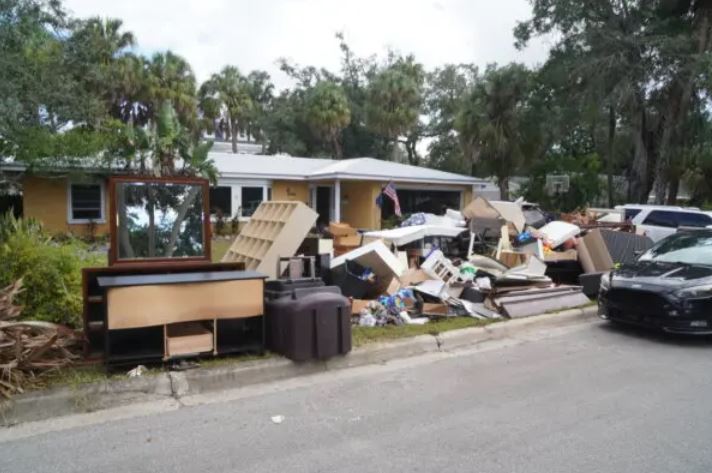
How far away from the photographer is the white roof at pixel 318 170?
21.5 m

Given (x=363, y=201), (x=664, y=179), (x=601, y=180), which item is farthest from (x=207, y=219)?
(x=601, y=180)

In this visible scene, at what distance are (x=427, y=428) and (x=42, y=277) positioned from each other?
14.6ft

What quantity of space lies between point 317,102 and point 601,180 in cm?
1699

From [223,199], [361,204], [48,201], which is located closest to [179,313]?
[48,201]

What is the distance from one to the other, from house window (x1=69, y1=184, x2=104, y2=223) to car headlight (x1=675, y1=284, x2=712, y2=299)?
18300 millimetres

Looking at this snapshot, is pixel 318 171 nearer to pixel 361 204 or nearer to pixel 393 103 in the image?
pixel 361 204

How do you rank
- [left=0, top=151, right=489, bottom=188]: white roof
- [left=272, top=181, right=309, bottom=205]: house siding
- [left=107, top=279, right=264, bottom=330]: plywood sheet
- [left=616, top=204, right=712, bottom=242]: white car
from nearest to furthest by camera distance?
1. [left=107, top=279, right=264, bottom=330]: plywood sheet
2. [left=616, top=204, right=712, bottom=242]: white car
3. [left=0, top=151, right=489, bottom=188]: white roof
4. [left=272, top=181, right=309, bottom=205]: house siding

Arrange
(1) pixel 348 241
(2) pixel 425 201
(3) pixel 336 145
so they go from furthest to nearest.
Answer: (3) pixel 336 145, (2) pixel 425 201, (1) pixel 348 241

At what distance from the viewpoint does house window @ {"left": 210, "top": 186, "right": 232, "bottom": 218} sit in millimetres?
21250

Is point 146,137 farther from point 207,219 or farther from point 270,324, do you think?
point 270,324

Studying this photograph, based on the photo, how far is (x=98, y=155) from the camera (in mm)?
17000

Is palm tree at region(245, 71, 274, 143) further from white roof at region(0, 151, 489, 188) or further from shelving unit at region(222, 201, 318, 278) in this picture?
shelving unit at region(222, 201, 318, 278)

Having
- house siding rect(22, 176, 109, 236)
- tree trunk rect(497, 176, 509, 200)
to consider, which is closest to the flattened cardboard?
house siding rect(22, 176, 109, 236)

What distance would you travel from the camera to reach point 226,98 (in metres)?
32.6
